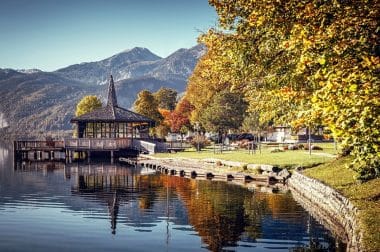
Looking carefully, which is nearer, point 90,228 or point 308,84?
point 308,84

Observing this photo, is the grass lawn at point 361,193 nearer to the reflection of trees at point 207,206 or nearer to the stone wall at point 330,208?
the stone wall at point 330,208

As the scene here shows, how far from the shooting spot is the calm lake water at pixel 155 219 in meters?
19.7

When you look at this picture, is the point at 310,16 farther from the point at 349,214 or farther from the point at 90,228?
the point at 90,228

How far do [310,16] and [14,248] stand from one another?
46.5 ft

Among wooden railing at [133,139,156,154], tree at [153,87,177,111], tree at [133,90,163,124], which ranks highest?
tree at [153,87,177,111]

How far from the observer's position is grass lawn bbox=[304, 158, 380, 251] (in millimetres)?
15945

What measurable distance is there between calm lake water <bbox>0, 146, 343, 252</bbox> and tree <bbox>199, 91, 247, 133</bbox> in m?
28.6

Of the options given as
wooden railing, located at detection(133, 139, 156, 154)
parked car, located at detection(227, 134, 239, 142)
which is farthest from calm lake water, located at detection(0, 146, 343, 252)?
parked car, located at detection(227, 134, 239, 142)

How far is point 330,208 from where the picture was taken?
80.4 feet

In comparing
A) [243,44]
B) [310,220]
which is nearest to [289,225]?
[310,220]

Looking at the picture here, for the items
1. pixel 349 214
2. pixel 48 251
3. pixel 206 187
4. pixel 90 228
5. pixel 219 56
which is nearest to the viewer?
pixel 48 251

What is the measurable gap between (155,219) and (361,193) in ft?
33.4

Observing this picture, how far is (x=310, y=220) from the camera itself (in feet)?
78.0

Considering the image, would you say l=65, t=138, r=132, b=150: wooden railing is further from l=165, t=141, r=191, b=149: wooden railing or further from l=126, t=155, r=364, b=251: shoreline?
l=126, t=155, r=364, b=251: shoreline
